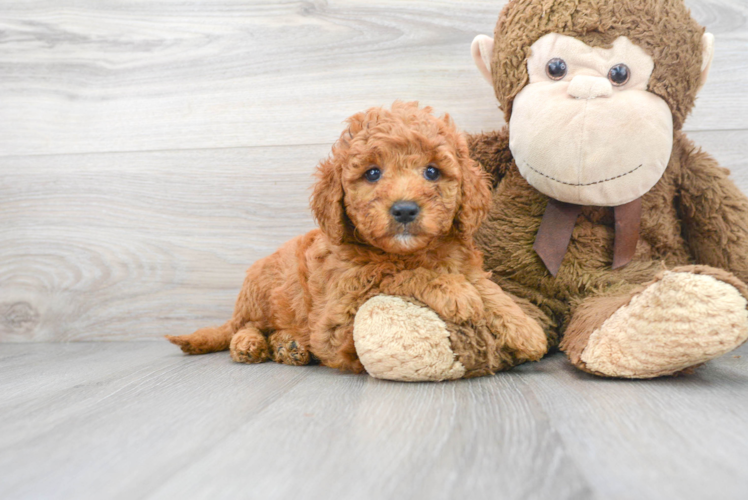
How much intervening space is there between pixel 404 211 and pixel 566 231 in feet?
1.31

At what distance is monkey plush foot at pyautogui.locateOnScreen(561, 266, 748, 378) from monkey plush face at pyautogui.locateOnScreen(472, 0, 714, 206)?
236 millimetres

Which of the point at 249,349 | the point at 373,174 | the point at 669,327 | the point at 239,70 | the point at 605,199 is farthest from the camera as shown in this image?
the point at 239,70

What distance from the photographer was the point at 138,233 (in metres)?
1.57

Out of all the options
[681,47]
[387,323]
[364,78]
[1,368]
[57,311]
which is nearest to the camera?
[387,323]

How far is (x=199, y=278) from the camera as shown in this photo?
1552 millimetres

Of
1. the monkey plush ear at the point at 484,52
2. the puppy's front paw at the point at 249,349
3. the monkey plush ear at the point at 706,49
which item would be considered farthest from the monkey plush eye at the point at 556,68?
the puppy's front paw at the point at 249,349

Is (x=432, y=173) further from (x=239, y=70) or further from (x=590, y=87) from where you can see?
(x=239, y=70)

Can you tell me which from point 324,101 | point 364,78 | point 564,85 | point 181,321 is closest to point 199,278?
point 181,321

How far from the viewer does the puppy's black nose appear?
2.94 feet

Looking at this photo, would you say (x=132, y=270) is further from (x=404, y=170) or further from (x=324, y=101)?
(x=404, y=170)

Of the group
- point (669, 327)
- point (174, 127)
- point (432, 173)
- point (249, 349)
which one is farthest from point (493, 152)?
point (174, 127)

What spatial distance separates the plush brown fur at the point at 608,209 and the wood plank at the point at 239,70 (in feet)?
1.05

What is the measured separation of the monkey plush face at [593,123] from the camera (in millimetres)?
1007

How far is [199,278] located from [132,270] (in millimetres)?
197
